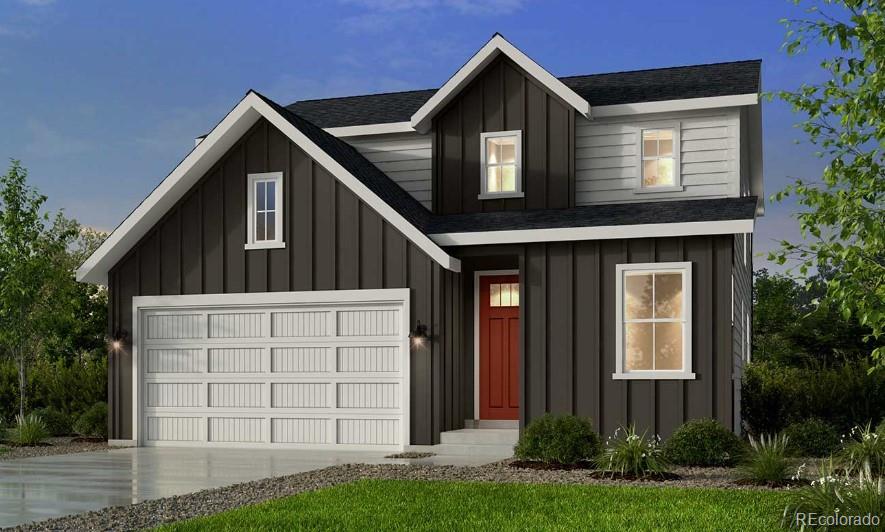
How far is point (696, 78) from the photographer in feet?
63.7

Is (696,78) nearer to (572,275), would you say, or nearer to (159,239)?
(572,275)

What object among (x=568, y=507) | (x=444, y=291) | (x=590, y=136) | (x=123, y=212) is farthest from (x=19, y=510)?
(x=123, y=212)

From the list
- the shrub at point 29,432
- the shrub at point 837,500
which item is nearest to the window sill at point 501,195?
the shrub at point 29,432

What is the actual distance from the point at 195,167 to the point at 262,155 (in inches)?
44.5

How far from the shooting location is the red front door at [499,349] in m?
18.1

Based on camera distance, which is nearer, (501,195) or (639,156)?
(639,156)

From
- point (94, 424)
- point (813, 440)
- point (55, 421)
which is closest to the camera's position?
point (813, 440)

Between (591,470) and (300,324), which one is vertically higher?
(300,324)

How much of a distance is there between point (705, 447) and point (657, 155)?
575 cm

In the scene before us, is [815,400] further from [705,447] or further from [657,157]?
[705,447]

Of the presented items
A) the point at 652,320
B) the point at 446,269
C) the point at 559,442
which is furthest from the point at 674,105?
the point at 559,442

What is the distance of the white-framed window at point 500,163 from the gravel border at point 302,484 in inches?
218

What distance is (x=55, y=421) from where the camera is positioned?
70.4 ft

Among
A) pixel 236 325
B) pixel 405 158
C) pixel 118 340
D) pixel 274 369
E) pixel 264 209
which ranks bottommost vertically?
pixel 274 369
